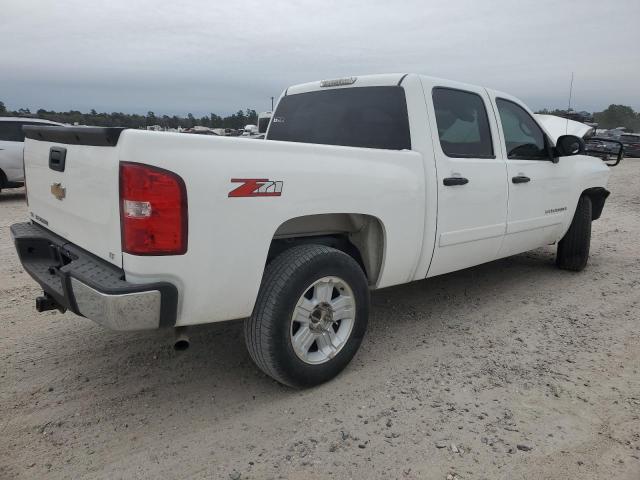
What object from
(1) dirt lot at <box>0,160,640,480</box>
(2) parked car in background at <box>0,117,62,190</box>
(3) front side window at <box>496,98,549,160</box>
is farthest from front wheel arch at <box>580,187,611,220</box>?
(2) parked car in background at <box>0,117,62,190</box>

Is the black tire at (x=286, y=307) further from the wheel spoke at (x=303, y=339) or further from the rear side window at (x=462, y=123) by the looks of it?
the rear side window at (x=462, y=123)

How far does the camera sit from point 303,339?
2.86 m

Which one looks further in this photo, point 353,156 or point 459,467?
point 353,156

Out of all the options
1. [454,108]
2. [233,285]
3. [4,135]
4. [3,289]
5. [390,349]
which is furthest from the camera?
[4,135]

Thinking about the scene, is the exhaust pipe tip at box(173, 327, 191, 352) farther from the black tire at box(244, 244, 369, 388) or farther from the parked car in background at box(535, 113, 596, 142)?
Answer: the parked car in background at box(535, 113, 596, 142)

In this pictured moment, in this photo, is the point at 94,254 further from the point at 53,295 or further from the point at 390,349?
the point at 390,349

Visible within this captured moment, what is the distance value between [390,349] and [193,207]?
195 centimetres

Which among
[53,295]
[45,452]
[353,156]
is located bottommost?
[45,452]

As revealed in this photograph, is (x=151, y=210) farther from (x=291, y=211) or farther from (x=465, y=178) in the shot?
(x=465, y=178)

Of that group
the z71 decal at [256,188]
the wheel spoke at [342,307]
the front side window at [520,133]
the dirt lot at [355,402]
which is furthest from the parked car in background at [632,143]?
the z71 decal at [256,188]

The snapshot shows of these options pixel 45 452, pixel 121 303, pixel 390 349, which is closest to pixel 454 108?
pixel 390 349

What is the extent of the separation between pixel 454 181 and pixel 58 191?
2559 mm

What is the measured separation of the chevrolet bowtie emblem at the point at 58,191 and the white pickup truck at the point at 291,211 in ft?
0.04

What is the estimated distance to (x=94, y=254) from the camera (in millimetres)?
2527
